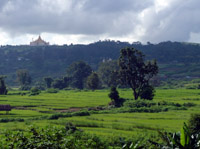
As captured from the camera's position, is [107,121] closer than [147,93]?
Yes

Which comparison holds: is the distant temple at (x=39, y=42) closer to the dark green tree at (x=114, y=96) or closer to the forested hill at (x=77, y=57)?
the forested hill at (x=77, y=57)

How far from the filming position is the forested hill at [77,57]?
119 m

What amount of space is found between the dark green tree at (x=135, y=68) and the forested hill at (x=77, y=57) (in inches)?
2436

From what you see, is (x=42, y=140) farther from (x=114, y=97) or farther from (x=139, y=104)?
(x=114, y=97)

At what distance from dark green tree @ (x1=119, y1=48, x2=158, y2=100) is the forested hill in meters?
61.9

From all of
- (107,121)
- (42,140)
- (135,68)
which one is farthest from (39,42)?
(42,140)

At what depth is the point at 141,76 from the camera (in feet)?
149

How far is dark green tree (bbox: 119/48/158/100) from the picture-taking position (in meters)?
45.2

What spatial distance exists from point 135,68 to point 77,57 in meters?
99.1

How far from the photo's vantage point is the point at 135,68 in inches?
1810

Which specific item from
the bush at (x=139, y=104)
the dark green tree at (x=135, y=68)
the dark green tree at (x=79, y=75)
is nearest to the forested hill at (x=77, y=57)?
the dark green tree at (x=79, y=75)

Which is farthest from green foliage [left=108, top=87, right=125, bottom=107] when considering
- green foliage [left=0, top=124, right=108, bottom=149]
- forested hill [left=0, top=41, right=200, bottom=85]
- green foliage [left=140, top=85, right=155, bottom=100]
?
forested hill [left=0, top=41, right=200, bottom=85]

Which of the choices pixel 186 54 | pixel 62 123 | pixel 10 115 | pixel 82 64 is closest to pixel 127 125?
pixel 62 123

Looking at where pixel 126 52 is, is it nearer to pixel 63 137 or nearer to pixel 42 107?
pixel 42 107
